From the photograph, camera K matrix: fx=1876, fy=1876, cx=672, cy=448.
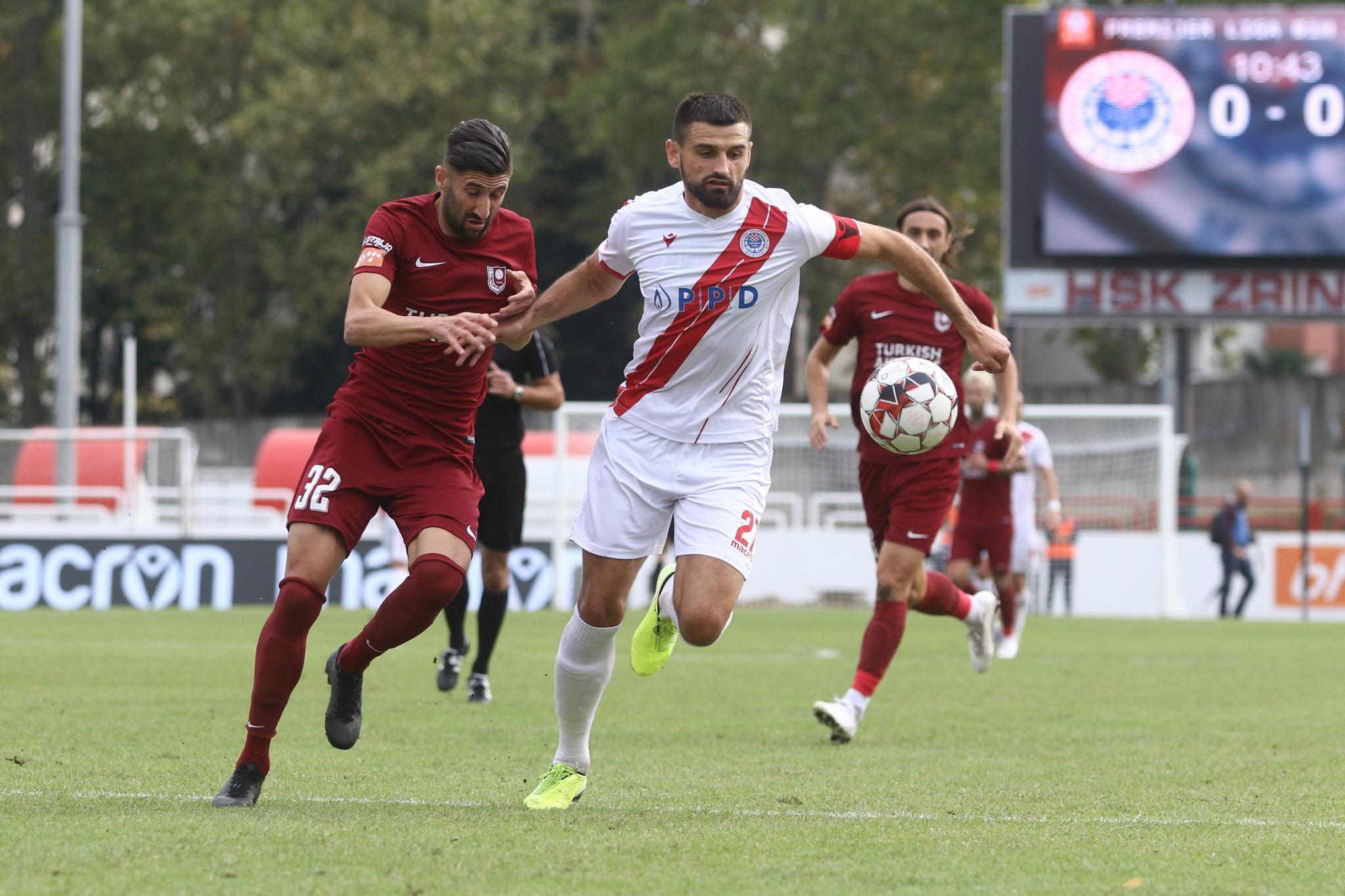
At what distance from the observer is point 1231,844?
5.26 metres

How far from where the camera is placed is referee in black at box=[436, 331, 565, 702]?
32.4 ft

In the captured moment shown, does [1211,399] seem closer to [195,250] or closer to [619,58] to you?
[619,58]

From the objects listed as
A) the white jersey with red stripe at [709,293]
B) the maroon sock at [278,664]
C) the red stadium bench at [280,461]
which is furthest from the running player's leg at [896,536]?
the red stadium bench at [280,461]

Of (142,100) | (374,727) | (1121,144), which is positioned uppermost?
(142,100)

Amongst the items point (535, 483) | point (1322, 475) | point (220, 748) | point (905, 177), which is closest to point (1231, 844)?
point (220, 748)

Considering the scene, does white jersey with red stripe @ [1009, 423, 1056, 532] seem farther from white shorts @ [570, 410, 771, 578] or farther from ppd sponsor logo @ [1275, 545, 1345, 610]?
ppd sponsor logo @ [1275, 545, 1345, 610]

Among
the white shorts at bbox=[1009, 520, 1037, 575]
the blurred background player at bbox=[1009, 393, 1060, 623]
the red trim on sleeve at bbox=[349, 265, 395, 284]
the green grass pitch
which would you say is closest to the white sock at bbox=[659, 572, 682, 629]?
the green grass pitch

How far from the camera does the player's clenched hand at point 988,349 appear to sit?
6117 mm

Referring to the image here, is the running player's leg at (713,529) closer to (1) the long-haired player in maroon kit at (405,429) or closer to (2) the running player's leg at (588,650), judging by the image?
(2) the running player's leg at (588,650)

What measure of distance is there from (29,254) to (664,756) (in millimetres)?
38977

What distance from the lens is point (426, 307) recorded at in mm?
6086

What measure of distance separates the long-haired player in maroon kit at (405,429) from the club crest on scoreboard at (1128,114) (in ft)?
61.5

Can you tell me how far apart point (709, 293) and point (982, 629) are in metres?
4.57

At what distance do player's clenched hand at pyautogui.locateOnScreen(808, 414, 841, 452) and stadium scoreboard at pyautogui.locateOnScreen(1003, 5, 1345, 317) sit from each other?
15.8 m
